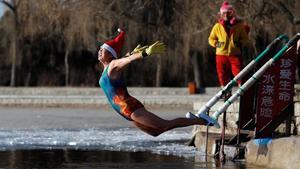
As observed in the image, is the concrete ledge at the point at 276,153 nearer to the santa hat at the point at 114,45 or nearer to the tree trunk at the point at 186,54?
the santa hat at the point at 114,45

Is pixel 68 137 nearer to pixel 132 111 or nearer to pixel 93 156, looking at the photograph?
pixel 93 156

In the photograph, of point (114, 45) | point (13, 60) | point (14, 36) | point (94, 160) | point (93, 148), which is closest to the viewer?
point (114, 45)

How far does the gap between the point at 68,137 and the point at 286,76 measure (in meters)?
5.98

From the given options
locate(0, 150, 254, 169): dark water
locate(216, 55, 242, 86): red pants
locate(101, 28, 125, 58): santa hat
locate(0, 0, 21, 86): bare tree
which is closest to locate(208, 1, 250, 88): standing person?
locate(216, 55, 242, 86): red pants

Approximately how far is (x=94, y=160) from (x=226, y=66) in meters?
3.22

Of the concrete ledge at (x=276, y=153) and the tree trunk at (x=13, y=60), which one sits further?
the tree trunk at (x=13, y=60)

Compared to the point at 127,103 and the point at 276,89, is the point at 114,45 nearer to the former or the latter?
the point at 127,103

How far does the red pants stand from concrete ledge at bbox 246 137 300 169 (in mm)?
2562

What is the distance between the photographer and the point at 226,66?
13.5 metres

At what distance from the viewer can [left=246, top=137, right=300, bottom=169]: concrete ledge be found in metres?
9.55

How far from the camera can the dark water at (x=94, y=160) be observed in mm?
10750

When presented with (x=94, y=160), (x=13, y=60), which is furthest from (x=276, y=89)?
(x=13, y=60)

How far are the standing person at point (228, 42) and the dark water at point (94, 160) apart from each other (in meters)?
2.10

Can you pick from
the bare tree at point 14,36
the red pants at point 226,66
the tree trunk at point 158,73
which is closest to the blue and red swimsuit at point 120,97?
the red pants at point 226,66
